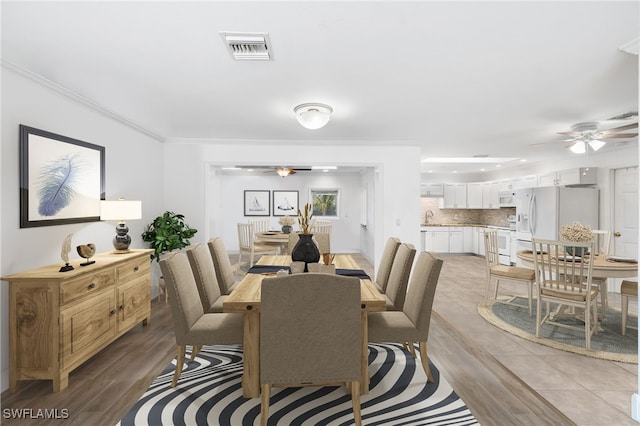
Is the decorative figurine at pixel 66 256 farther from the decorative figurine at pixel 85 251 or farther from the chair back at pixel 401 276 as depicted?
the chair back at pixel 401 276

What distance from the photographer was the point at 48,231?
2904 mm

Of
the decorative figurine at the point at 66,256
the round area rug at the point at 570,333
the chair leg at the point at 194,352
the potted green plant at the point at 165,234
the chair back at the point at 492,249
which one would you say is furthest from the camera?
the chair back at the point at 492,249

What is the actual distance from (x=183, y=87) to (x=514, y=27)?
2.55 m

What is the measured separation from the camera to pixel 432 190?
30.7ft

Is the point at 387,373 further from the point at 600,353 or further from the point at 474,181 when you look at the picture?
the point at 474,181

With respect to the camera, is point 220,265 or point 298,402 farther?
point 220,265

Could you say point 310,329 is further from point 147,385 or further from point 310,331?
point 147,385

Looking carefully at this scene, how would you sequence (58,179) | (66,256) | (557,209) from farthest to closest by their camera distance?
1. (557,209)
2. (58,179)
3. (66,256)

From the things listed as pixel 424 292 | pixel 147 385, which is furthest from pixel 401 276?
pixel 147 385

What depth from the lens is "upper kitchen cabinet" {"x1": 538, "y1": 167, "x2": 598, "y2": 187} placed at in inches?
231

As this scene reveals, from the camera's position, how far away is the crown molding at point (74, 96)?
2537 mm

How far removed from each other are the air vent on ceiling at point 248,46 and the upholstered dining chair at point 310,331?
1.47 metres

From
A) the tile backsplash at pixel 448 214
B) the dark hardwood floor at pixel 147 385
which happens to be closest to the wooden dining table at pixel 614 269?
Answer: the dark hardwood floor at pixel 147 385

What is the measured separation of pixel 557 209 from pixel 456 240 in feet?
11.5
